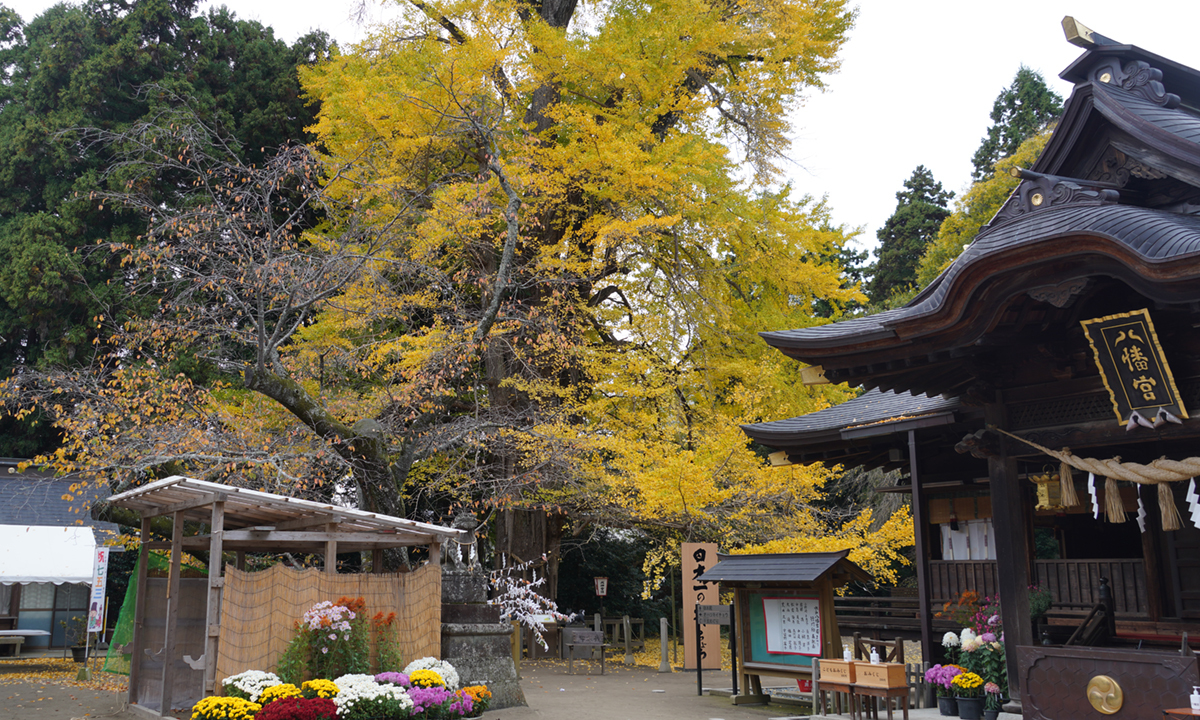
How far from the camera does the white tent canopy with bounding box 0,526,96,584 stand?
57.3ft

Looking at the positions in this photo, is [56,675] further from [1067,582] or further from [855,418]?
[1067,582]

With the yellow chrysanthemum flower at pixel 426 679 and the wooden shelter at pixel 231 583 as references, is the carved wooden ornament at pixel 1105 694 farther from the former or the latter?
the wooden shelter at pixel 231 583

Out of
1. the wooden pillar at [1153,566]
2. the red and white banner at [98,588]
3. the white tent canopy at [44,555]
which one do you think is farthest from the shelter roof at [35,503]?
the wooden pillar at [1153,566]

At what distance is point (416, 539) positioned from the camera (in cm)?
1141

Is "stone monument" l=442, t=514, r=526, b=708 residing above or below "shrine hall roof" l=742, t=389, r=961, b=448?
below

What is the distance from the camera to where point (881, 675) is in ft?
31.2

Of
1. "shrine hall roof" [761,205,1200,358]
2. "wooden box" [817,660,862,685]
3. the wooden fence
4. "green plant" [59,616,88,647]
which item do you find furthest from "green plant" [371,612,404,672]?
"green plant" [59,616,88,647]

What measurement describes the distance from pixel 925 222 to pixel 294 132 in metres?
22.8

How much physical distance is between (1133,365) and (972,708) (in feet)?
13.9

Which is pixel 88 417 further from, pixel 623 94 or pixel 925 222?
pixel 925 222

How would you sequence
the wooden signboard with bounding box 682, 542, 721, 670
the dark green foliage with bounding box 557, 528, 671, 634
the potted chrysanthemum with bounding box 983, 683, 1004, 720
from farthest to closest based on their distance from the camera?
1. the dark green foliage with bounding box 557, 528, 671, 634
2. the wooden signboard with bounding box 682, 542, 721, 670
3. the potted chrysanthemum with bounding box 983, 683, 1004, 720

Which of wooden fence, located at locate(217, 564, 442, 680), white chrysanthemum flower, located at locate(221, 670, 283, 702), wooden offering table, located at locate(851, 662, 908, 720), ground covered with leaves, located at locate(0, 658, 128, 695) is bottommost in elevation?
ground covered with leaves, located at locate(0, 658, 128, 695)

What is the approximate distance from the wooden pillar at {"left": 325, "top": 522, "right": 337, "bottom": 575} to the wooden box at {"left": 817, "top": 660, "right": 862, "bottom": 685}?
20.0ft

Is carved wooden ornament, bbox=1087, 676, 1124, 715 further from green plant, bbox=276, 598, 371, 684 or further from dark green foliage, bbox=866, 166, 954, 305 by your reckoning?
dark green foliage, bbox=866, 166, 954, 305
